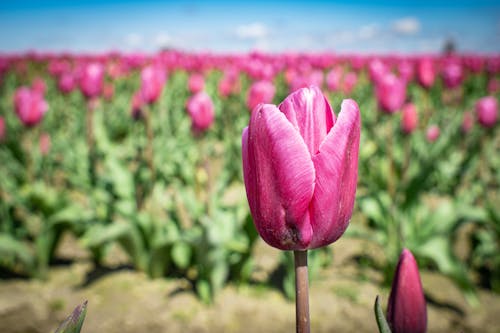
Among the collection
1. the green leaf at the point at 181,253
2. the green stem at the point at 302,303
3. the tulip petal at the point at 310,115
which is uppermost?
the tulip petal at the point at 310,115

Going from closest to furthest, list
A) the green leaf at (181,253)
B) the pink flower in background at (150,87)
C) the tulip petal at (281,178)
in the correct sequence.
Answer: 1. the tulip petal at (281,178)
2. the green leaf at (181,253)
3. the pink flower in background at (150,87)

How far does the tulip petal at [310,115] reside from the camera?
0.65 meters

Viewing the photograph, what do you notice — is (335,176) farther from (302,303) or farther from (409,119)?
(409,119)

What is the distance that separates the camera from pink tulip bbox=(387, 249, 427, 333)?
0.79 meters

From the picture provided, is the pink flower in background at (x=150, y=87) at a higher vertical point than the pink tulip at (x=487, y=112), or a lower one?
higher

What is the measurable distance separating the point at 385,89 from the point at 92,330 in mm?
2674

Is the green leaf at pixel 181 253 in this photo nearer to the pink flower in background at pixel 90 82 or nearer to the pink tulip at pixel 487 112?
the pink flower in background at pixel 90 82

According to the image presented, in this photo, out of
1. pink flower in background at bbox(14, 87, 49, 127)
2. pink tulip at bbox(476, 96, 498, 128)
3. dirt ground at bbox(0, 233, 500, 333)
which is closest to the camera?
dirt ground at bbox(0, 233, 500, 333)

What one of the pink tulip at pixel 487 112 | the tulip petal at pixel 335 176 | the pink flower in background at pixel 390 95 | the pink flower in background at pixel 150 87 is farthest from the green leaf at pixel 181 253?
the pink tulip at pixel 487 112

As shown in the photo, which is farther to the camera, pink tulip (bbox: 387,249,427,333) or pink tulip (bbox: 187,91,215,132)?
pink tulip (bbox: 187,91,215,132)

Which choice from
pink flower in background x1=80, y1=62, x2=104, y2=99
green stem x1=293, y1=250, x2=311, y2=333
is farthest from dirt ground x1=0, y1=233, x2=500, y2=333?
green stem x1=293, y1=250, x2=311, y2=333

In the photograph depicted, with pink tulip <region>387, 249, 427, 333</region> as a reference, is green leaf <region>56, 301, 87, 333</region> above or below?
above

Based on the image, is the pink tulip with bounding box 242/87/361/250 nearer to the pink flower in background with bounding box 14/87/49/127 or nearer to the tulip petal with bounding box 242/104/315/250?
the tulip petal with bounding box 242/104/315/250

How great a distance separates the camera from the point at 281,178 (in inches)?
24.9
